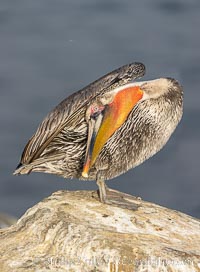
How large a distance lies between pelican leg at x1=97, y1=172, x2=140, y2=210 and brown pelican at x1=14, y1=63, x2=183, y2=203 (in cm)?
1

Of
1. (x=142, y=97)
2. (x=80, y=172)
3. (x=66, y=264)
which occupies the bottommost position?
(x=66, y=264)

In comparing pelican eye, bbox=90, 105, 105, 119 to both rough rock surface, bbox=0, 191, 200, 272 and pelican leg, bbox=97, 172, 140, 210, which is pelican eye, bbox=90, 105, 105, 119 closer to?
pelican leg, bbox=97, 172, 140, 210

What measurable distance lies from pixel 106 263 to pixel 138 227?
0.70 m

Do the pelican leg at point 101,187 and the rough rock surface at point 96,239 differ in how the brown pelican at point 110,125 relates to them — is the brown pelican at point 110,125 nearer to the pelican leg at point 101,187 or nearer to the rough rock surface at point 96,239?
the pelican leg at point 101,187

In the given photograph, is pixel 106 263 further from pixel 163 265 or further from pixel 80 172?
pixel 80 172

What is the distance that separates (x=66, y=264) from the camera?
25.1ft

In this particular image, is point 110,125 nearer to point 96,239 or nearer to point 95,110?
point 95,110

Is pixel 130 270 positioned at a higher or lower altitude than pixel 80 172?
lower

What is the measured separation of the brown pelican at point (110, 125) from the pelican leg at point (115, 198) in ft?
0.05

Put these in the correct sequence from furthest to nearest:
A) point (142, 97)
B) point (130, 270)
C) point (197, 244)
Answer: point (142, 97) < point (197, 244) < point (130, 270)

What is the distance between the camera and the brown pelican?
9.02m

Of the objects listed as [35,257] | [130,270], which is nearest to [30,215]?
[35,257]

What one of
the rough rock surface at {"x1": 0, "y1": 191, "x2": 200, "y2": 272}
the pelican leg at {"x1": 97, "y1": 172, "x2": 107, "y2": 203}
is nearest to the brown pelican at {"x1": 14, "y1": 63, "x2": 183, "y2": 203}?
the pelican leg at {"x1": 97, "y1": 172, "x2": 107, "y2": 203}

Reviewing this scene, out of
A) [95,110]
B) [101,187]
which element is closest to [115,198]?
[101,187]
